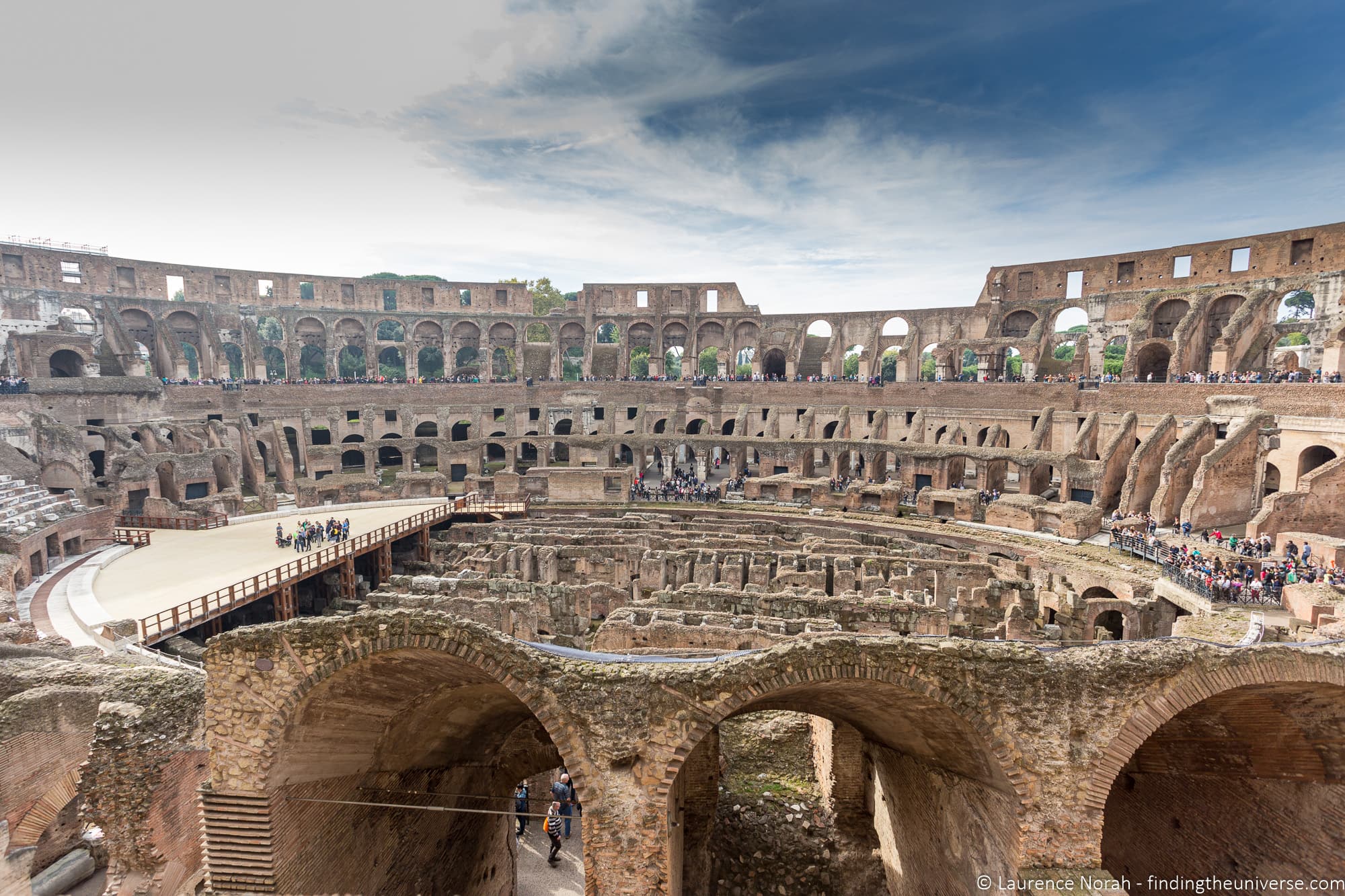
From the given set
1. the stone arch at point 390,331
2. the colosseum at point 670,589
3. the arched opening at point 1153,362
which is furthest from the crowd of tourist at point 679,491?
the stone arch at point 390,331

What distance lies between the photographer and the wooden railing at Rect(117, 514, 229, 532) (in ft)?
85.1

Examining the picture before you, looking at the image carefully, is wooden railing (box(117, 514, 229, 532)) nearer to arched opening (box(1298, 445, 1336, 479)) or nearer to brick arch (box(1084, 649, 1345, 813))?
brick arch (box(1084, 649, 1345, 813))

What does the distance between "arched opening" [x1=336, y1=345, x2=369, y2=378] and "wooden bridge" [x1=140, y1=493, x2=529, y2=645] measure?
77.4 ft

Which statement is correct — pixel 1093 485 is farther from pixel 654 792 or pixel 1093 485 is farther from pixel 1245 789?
pixel 654 792

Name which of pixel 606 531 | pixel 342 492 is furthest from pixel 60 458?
pixel 606 531

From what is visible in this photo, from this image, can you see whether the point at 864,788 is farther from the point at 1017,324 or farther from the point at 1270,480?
the point at 1017,324

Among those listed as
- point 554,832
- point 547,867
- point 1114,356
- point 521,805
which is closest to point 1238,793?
point 554,832

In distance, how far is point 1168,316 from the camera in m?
33.6

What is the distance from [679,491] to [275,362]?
34935 mm

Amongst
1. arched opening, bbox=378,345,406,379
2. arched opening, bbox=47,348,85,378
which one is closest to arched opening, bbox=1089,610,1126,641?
arched opening, bbox=47,348,85,378

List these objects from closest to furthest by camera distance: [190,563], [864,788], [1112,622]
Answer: [864,788] → [1112,622] → [190,563]

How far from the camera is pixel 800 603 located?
16.5 meters

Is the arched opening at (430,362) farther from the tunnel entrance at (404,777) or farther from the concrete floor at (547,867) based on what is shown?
the tunnel entrance at (404,777)

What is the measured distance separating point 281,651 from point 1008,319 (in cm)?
4086
